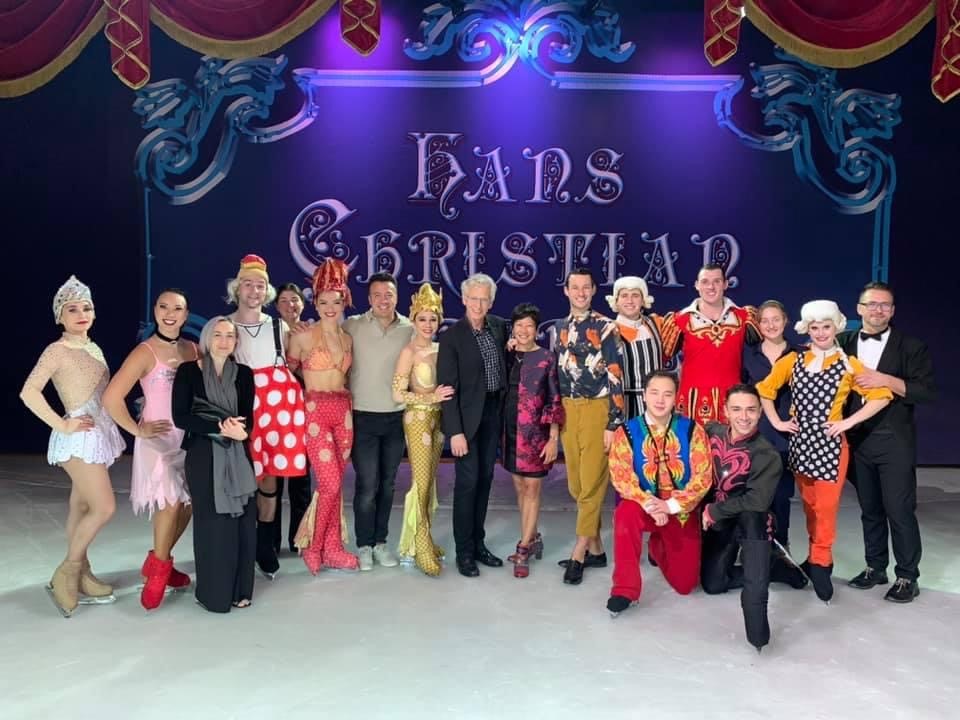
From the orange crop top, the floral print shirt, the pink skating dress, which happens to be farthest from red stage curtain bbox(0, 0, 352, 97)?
the pink skating dress

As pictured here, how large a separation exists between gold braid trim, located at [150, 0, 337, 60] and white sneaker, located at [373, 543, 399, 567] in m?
3.82

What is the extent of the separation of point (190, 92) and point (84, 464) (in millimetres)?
4026

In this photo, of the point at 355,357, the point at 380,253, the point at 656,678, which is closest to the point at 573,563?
the point at 656,678

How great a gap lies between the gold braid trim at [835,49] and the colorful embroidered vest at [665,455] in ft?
12.6

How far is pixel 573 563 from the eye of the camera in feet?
13.8

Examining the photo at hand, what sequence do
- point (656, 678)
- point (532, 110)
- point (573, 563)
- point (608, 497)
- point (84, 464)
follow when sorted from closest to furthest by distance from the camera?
point (656, 678)
point (84, 464)
point (573, 563)
point (608, 497)
point (532, 110)

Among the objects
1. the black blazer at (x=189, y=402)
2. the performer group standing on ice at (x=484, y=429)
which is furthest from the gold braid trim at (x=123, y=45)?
the black blazer at (x=189, y=402)

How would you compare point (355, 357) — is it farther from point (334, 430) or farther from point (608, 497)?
point (608, 497)

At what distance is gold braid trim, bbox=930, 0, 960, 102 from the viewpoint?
6.28 meters

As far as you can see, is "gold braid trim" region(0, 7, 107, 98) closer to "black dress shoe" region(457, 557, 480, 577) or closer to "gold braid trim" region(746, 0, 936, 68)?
"gold braid trim" region(746, 0, 936, 68)

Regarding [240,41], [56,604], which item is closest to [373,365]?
[56,604]

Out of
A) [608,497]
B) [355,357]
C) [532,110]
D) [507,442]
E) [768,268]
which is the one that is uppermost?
[532,110]

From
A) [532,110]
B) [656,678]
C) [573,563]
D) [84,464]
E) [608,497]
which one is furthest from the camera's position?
[532,110]

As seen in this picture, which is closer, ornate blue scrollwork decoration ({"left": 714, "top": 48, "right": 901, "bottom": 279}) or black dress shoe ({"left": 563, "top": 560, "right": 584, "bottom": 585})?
black dress shoe ({"left": 563, "top": 560, "right": 584, "bottom": 585})
